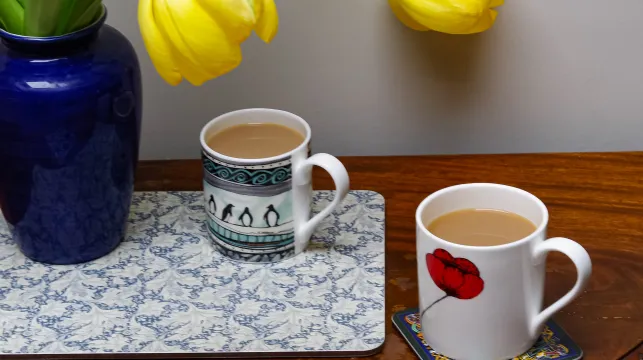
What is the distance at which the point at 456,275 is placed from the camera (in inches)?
23.7

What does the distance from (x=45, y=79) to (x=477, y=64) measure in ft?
1.34

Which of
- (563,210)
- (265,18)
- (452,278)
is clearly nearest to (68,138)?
(265,18)

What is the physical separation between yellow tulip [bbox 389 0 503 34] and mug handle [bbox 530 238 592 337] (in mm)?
225

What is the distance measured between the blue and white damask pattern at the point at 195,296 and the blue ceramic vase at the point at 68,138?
0.11 ft

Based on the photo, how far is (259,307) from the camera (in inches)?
27.6

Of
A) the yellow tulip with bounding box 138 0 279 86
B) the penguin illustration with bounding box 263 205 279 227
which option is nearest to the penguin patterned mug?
the penguin illustration with bounding box 263 205 279 227

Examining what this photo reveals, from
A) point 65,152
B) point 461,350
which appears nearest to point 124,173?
point 65,152

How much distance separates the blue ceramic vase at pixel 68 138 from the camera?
0.67 metres

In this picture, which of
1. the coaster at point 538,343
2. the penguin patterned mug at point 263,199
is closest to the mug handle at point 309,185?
the penguin patterned mug at point 263,199

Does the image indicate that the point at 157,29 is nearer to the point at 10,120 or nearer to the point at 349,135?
the point at 10,120

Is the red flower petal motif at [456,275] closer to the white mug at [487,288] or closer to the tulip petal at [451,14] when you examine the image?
the white mug at [487,288]

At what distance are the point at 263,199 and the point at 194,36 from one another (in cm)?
16

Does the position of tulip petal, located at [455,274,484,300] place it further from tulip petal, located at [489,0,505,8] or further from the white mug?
tulip petal, located at [489,0,505,8]

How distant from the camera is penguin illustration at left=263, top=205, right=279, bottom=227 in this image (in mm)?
726
